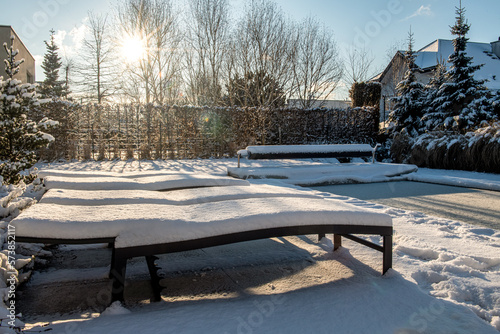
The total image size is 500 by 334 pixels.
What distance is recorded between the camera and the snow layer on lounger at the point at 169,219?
65.1 inches

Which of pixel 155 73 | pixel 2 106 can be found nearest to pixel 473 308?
pixel 2 106

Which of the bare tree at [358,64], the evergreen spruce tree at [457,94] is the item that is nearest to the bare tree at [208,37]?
the evergreen spruce tree at [457,94]

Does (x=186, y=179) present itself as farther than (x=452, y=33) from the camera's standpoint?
No

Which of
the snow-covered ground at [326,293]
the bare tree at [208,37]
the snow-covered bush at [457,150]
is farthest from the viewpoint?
the bare tree at [208,37]

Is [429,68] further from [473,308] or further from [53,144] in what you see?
[473,308]

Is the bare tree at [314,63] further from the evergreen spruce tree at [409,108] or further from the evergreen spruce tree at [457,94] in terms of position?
the evergreen spruce tree at [457,94]

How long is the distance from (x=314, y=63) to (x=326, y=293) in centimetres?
1806

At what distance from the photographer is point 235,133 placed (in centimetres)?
1233

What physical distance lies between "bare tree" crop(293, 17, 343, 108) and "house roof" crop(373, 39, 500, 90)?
7.88 meters

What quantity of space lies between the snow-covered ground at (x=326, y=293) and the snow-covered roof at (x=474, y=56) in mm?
23330

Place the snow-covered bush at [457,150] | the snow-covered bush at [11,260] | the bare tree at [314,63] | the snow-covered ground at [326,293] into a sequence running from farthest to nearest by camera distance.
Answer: the bare tree at [314,63] < the snow-covered bush at [457,150] < the snow-covered ground at [326,293] < the snow-covered bush at [11,260]

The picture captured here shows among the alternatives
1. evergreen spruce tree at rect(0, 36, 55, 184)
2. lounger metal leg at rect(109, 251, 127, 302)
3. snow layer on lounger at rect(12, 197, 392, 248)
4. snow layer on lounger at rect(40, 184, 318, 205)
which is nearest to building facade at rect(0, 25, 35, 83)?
evergreen spruce tree at rect(0, 36, 55, 184)

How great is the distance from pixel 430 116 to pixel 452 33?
402cm

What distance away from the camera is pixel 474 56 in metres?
23.3
